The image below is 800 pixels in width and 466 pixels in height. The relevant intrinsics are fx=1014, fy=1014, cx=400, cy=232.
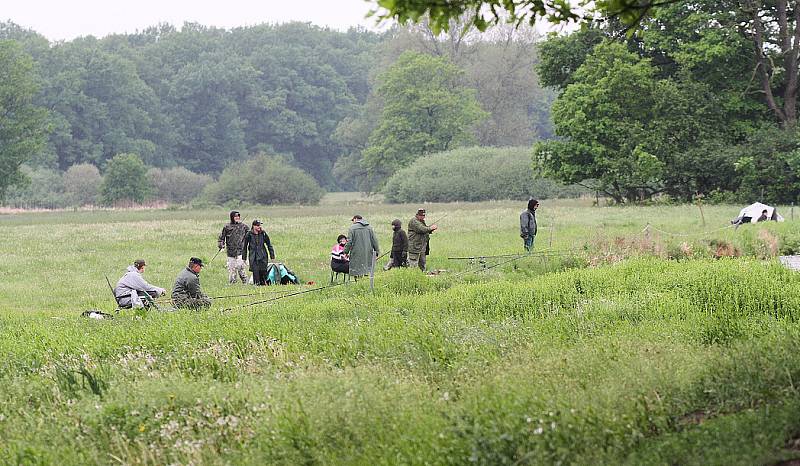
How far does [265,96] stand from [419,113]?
28752 millimetres

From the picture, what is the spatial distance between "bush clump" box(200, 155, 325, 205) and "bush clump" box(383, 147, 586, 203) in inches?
301

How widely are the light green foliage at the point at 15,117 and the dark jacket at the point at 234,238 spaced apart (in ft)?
201

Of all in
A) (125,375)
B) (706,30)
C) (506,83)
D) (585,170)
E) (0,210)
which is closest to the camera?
(125,375)

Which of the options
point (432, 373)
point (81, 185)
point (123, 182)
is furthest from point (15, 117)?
point (432, 373)

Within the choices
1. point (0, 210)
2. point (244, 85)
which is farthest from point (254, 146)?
point (0, 210)

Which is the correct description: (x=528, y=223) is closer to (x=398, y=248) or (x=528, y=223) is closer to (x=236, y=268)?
(x=398, y=248)

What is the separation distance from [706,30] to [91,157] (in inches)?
2712

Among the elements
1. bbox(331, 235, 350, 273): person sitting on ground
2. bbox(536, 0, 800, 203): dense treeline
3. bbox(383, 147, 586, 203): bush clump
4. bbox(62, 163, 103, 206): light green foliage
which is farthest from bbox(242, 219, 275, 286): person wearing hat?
bbox(62, 163, 103, 206): light green foliage

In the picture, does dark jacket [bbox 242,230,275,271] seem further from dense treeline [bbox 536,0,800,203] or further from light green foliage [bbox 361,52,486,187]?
light green foliage [bbox 361,52,486,187]

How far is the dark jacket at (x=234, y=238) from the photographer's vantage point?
22875mm

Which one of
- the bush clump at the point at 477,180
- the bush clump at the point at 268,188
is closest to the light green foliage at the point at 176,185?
the bush clump at the point at 268,188

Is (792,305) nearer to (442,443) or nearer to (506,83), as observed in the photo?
(442,443)

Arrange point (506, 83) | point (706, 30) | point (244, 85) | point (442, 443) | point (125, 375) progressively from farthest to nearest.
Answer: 1. point (244, 85)
2. point (506, 83)
3. point (706, 30)
4. point (125, 375)
5. point (442, 443)

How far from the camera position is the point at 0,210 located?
249 ft
